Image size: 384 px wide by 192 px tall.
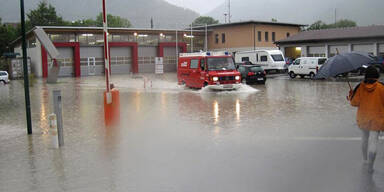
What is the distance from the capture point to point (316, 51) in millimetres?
44500

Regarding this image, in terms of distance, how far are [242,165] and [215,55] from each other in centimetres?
1592

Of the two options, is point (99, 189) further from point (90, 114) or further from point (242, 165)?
point (90, 114)

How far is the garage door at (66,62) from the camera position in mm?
49312

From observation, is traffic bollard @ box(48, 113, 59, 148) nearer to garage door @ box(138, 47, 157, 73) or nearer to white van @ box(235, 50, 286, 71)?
white van @ box(235, 50, 286, 71)

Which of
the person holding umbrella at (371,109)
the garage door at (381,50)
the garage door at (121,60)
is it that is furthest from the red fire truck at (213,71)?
the garage door at (121,60)

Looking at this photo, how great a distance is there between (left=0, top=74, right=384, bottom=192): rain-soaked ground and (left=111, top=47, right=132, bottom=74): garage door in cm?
3927

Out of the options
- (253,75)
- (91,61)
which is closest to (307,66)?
(253,75)

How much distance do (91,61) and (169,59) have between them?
482 inches

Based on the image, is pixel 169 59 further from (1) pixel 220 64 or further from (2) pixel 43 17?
(2) pixel 43 17

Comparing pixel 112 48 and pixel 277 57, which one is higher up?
pixel 112 48

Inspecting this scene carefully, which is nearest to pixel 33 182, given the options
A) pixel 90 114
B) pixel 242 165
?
pixel 242 165

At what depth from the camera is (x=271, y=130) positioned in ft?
34.7

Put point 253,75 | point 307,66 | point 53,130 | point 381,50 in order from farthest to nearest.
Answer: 1. point 381,50
2. point 307,66
3. point 253,75
4. point 53,130

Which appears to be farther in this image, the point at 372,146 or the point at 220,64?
the point at 220,64
